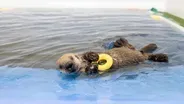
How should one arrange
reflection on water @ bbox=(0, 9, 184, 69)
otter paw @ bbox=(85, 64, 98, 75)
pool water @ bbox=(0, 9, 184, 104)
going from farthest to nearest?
reflection on water @ bbox=(0, 9, 184, 69) < otter paw @ bbox=(85, 64, 98, 75) < pool water @ bbox=(0, 9, 184, 104)

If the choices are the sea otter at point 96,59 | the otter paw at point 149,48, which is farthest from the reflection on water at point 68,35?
the sea otter at point 96,59

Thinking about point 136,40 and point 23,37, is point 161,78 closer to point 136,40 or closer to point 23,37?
point 136,40

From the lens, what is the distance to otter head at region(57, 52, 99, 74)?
108 inches

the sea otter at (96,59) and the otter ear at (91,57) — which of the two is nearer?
the sea otter at (96,59)

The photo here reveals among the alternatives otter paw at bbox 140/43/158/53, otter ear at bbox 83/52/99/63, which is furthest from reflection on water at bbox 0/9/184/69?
otter ear at bbox 83/52/99/63

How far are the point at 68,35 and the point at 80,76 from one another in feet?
7.22

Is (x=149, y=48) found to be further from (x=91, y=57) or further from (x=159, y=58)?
(x=91, y=57)

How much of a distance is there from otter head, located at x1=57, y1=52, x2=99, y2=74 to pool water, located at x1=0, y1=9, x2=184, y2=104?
7 centimetres

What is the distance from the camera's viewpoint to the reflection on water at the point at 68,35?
3.69 m

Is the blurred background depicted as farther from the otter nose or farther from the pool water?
the otter nose

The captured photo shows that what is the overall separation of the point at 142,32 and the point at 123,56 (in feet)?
7.20

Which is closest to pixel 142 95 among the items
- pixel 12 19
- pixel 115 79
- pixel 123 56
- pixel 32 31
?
pixel 115 79

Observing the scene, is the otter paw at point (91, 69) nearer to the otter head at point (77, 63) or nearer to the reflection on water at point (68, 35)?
the otter head at point (77, 63)

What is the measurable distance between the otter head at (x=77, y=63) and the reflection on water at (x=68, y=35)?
47 centimetres
